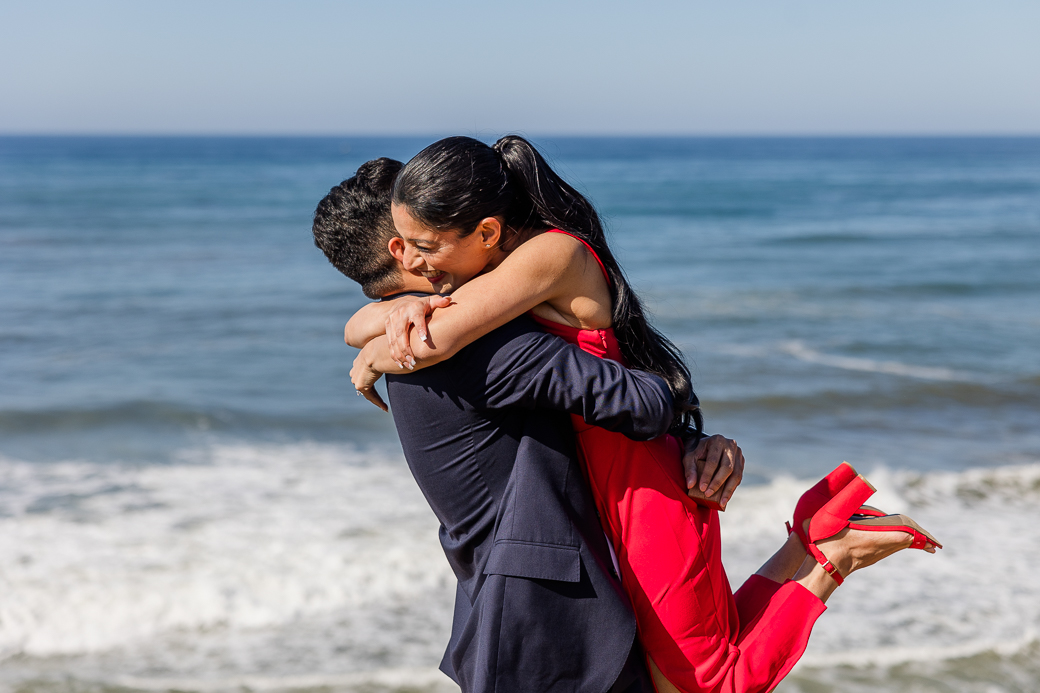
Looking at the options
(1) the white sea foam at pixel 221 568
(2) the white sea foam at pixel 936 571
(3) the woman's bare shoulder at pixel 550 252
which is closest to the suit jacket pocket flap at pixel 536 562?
(3) the woman's bare shoulder at pixel 550 252

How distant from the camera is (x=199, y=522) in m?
5.90

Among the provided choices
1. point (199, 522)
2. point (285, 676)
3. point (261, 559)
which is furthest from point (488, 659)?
point (199, 522)

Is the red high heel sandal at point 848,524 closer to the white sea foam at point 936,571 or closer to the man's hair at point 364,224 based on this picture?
the man's hair at point 364,224

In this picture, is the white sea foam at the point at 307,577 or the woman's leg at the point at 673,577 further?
the white sea foam at the point at 307,577

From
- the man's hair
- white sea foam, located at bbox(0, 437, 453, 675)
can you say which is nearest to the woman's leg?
the man's hair

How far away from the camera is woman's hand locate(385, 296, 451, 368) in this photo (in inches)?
73.0

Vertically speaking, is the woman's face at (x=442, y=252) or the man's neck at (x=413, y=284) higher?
the woman's face at (x=442, y=252)

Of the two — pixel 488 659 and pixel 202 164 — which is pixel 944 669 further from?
pixel 202 164

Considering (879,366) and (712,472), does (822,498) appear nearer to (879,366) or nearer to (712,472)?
(712,472)

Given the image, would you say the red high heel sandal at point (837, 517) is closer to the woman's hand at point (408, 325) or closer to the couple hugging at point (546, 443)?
the couple hugging at point (546, 443)

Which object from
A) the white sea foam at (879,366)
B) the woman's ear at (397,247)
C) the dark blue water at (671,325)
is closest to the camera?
the woman's ear at (397,247)

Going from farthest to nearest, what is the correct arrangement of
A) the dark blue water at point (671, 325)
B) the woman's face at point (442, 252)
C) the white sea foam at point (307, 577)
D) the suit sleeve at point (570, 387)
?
the dark blue water at point (671, 325) → the white sea foam at point (307, 577) → the woman's face at point (442, 252) → the suit sleeve at point (570, 387)

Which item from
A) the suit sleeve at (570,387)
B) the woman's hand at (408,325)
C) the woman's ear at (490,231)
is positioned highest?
the woman's ear at (490,231)

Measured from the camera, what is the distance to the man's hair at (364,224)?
81.6 inches
